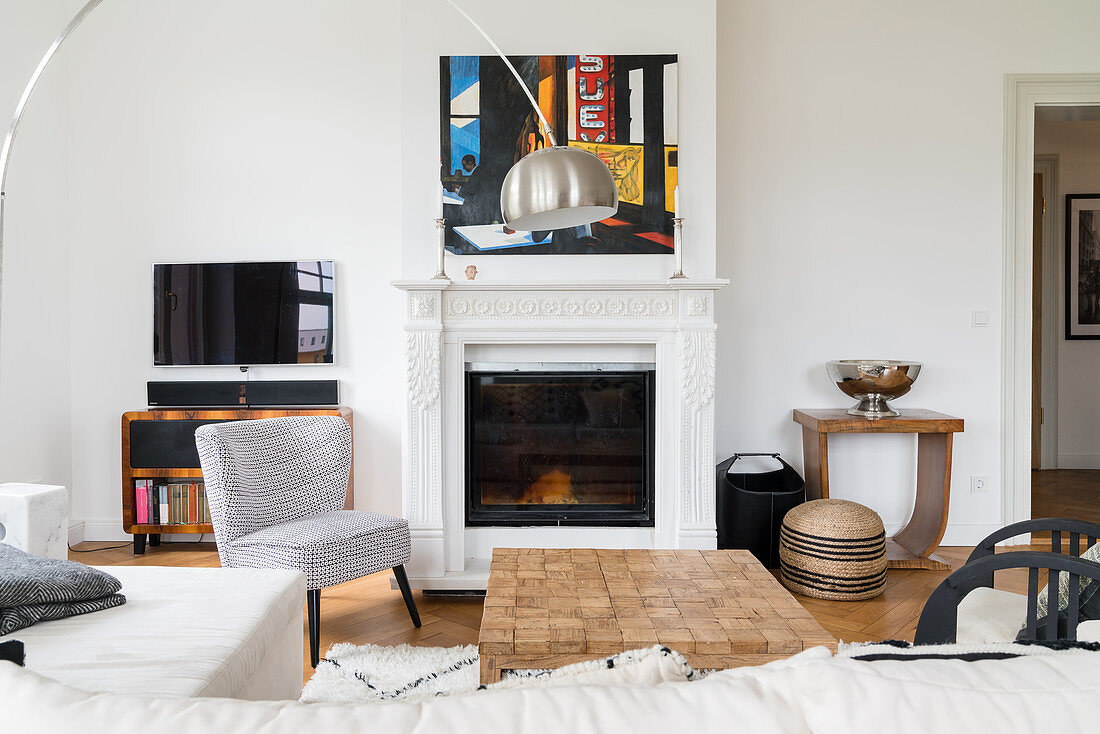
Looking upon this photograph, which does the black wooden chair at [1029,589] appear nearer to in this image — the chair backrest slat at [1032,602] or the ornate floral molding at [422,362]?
the chair backrest slat at [1032,602]

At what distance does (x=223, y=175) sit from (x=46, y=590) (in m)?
2.91

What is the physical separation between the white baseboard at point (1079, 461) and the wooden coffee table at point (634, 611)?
4740mm

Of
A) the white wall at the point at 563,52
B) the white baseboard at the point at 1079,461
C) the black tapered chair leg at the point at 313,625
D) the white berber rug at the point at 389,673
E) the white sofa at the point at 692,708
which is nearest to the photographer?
the white sofa at the point at 692,708

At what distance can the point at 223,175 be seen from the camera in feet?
12.6

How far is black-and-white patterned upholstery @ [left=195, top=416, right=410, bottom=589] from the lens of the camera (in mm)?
2418

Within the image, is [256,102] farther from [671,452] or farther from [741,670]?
[741,670]

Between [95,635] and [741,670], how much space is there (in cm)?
144

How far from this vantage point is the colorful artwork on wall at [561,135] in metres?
3.29

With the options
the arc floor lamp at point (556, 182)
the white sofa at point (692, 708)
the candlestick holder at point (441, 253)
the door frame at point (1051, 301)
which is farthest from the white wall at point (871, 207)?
the white sofa at point (692, 708)

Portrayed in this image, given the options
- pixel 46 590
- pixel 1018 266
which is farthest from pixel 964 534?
pixel 46 590

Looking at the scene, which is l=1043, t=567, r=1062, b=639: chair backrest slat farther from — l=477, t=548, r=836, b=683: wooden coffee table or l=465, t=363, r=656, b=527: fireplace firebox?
l=465, t=363, r=656, b=527: fireplace firebox

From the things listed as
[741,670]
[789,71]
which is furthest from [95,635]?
[789,71]

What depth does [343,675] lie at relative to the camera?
2.21m

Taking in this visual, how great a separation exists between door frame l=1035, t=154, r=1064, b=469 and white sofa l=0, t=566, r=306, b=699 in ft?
19.3
